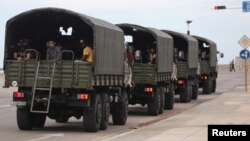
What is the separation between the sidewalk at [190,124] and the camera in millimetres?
17203

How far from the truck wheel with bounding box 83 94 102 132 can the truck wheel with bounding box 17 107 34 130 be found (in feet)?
5.27

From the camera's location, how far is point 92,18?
19766 mm

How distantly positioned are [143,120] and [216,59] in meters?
23.8

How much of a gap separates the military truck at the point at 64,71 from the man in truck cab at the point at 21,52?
17 cm

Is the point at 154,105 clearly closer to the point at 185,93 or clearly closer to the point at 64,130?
the point at 64,130

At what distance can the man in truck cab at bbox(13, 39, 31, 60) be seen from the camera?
19.7 meters

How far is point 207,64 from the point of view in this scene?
143 ft

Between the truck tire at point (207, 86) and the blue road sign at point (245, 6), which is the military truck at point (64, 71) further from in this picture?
the truck tire at point (207, 86)

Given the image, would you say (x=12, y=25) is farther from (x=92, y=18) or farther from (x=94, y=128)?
(x=94, y=128)

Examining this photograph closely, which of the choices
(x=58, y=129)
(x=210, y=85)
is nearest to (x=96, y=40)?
(x=58, y=129)

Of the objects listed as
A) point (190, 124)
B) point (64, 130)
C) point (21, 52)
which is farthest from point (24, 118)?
point (190, 124)

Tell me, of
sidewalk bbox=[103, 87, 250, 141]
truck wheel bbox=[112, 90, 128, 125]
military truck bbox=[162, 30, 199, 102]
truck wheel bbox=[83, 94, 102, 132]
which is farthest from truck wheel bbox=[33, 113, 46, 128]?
military truck bbox=[162, 30, 199, 102]

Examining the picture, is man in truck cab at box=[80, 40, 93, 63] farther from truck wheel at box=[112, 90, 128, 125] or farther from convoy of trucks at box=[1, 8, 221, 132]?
truck wheel at box=[112, 90, 128, 125]

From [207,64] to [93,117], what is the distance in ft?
82.6
